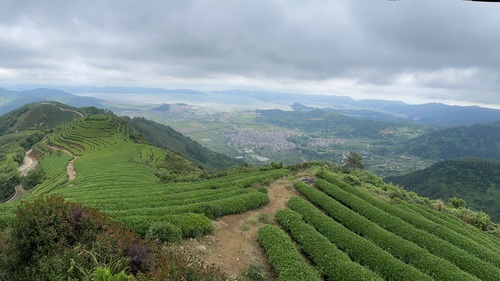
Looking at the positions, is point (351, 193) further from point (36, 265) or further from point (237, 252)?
point (36, 265)

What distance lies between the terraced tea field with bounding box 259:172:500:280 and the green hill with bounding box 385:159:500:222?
89.0 metres

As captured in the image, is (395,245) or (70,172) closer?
(395,245)

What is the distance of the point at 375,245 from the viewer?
14008mm

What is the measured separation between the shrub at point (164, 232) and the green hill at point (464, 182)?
102m

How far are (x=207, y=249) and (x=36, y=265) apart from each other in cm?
651

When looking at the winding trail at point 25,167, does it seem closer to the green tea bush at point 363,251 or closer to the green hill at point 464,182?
the green tea bush at point 363,251

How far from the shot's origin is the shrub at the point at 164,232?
40.4 ft

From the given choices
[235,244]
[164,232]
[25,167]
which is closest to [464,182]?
[235,244]

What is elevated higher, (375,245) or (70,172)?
(375,245)

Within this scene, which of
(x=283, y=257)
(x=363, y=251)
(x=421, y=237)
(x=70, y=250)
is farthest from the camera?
(x=421, y=237)

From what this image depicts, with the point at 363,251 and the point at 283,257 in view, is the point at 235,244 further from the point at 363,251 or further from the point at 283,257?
the point at 363,251

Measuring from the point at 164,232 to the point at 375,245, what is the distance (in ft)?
33.4

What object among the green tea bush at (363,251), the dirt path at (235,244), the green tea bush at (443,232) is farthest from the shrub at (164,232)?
the green tea bush at (443,232)

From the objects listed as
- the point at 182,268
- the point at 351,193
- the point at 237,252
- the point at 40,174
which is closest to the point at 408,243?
the point at 351,193
